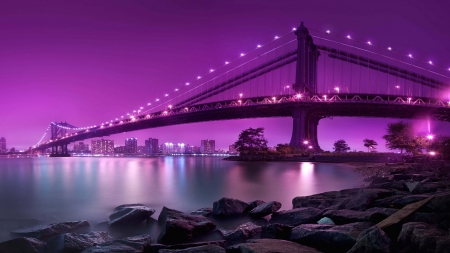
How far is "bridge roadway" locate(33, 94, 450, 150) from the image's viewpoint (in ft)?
136

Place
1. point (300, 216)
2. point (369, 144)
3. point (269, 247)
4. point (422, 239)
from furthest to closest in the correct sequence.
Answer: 1. point (369, 144)
2. point (300, 216)
3. point (269, 247)
4. point (422, 239)

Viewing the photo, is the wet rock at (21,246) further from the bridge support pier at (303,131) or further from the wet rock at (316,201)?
the bridge support pier at (303,131)

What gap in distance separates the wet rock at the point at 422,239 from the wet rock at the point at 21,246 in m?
4.74

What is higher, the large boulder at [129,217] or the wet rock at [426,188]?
the wet rock at [426,188]

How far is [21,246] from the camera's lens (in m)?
4.28

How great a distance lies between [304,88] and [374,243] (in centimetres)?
4068

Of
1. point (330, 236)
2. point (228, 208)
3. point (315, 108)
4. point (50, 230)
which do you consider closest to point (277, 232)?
point (330, 236)

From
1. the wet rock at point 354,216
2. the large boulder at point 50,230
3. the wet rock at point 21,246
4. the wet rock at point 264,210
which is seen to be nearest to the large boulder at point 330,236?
the wet rock at point 354,216

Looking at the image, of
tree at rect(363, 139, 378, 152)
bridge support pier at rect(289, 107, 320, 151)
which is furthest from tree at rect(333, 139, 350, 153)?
bridge support pier at rect(289, 107, 320, 151)

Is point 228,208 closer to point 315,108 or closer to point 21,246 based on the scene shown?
point 21,246

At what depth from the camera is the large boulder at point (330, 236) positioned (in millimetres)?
3752

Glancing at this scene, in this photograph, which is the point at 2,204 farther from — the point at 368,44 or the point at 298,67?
the point at 368,44

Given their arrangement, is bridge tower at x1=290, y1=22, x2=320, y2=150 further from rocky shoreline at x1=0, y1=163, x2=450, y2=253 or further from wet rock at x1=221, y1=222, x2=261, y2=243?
wet rock at x1=221, y1=222, x2=261, y2=243

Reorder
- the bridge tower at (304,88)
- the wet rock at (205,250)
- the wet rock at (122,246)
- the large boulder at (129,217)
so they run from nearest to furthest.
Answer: the wet rock at (205,250) → the wet rock at (122,246) → the large boulder at (129,217) → the bridge tower at (304,88)
